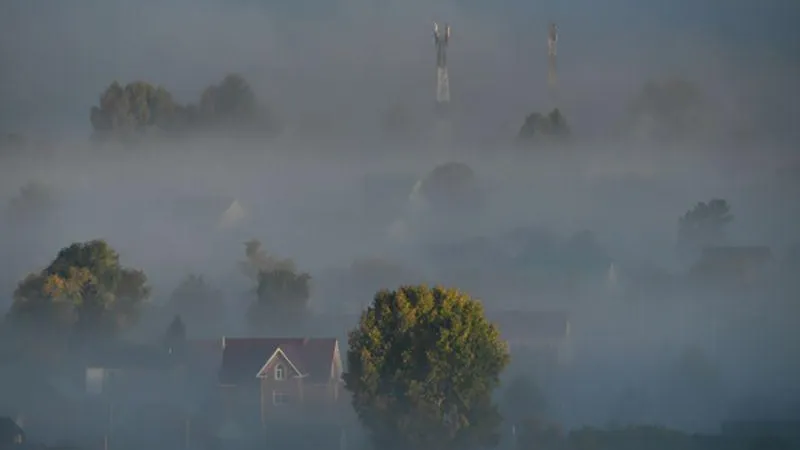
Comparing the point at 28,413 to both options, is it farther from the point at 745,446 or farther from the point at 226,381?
the point at 745,446

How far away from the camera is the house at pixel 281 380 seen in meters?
48.1

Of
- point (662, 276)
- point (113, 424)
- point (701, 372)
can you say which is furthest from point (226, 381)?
point (662, 276)

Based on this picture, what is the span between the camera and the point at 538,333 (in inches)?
2216

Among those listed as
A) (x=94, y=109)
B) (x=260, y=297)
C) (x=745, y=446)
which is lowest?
(x=745, y=446)

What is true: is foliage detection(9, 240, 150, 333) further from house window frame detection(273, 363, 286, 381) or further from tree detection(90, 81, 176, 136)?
tree detection(90, 81, 176, 136)

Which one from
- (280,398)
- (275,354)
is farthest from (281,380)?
(275,354)

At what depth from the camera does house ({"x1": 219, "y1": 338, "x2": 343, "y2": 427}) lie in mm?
48062

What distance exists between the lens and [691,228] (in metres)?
64.2


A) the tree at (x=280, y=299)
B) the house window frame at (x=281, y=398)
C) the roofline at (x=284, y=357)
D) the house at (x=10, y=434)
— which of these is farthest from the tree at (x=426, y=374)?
the tree at (x=280, y=299)

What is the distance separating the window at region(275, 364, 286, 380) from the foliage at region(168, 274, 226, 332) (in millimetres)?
11023

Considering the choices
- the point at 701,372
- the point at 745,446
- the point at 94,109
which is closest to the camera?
the point at 745,446

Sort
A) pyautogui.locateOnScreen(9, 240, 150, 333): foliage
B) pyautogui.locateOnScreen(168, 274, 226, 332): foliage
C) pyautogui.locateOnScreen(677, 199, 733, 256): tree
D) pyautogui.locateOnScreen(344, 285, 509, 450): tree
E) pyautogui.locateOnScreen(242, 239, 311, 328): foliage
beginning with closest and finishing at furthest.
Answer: pyautogui.locateOnScreen(344, 285, 509, 450): tree < pyautogui.locateOnScreen(9, 240, 150, 333): foliage < pyautogui.locateOnScreen(242, 239, 311, 328): foliage < pyautogui.locateOnScreen(168, 274, 226, 332): foliage < pyautogui.locateOnScreen(677, 199, 733, 256): tree

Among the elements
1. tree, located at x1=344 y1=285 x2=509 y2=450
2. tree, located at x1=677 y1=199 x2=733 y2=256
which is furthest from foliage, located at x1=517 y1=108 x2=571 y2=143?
tree, located at x1=344 y1=285 x2=509 y2=450

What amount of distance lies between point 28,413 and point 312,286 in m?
13.2
